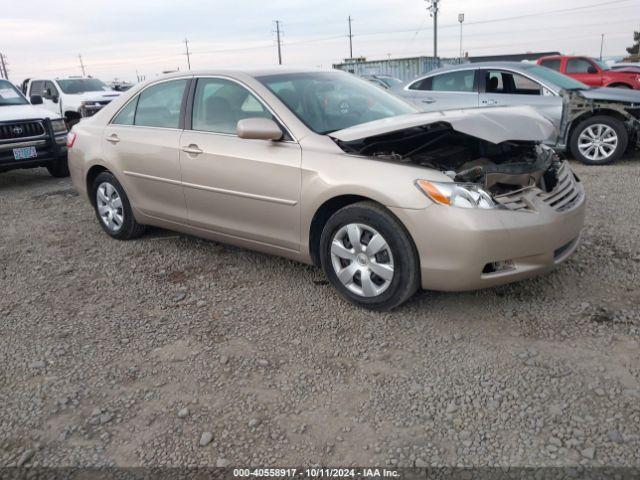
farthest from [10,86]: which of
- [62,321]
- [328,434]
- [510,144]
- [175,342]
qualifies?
[328,434]

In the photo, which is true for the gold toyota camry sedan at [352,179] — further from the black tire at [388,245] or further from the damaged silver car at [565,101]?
the damaged silver car at [565,101]

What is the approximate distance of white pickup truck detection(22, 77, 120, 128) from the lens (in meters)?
14.3

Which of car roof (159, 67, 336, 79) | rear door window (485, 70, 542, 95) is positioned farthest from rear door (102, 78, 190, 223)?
rear door window (485, 70, 542, 95)

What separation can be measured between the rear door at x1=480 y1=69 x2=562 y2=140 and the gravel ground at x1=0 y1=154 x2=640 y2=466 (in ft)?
13.1

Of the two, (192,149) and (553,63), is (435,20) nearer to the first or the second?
(553,63)

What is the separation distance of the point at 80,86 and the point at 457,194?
49.1 ft

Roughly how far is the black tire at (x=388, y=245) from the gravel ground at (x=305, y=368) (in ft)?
0.43

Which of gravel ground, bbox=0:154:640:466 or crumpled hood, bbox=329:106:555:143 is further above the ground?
crumpled hood, bbox=329:106:555:143

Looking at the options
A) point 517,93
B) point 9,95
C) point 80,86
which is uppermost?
point 9,95

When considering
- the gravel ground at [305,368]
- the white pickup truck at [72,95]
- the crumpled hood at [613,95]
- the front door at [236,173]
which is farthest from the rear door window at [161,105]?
the white pickup truck at [72,95]

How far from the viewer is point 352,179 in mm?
3406

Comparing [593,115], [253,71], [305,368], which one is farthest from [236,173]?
[593,115]

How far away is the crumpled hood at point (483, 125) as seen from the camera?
3.32 metres

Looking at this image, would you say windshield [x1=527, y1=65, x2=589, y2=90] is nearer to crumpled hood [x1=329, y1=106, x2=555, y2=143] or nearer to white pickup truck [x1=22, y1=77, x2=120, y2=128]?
crumpled hood [x1=329, y1=106, x2=555, y2=143]
